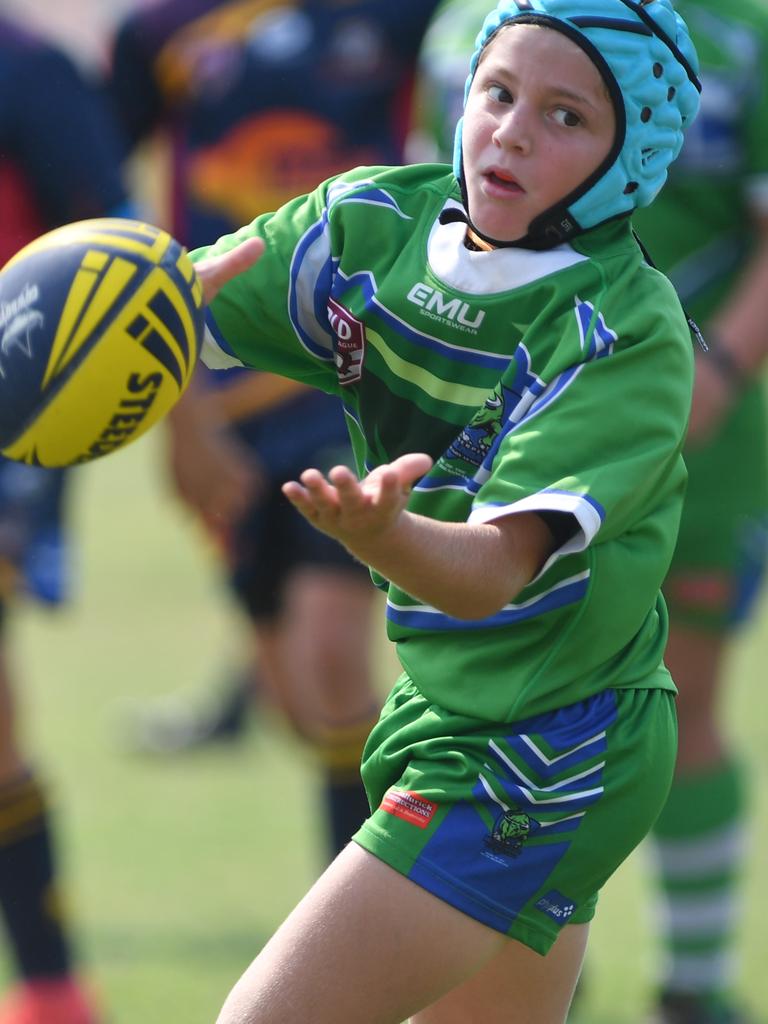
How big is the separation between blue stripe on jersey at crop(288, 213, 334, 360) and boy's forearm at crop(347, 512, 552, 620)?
1.73ft

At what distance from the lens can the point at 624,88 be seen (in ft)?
9.12

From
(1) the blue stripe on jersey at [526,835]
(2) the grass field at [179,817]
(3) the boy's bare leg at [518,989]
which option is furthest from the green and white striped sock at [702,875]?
(1) the blue stripe on jersey at [526,835]

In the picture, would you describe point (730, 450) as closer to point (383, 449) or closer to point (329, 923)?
point (383, 449)

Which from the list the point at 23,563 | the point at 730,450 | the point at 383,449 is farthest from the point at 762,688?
the point at 383,449

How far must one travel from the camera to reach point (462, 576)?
2582 millimetres

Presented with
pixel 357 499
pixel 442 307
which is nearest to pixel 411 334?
pixel 442 307

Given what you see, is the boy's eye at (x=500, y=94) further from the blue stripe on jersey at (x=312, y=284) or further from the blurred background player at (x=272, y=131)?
the blurred background player at (x=272, y=131)

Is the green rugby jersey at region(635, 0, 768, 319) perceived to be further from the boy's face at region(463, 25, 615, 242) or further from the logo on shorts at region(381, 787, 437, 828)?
the logo on shorts at region(381, 787, 437, 828)

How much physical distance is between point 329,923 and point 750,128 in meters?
2.60

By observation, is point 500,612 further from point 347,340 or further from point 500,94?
point 500,94

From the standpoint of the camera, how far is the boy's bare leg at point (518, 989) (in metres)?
2.95

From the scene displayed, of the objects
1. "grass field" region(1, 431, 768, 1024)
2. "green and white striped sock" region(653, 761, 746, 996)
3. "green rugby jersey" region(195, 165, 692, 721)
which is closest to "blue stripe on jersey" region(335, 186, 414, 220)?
"green rugby jersey" region(195, 165, 692, 721)

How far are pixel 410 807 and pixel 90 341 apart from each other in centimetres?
77

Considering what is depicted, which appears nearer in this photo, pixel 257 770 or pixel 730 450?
pixel 730 450
